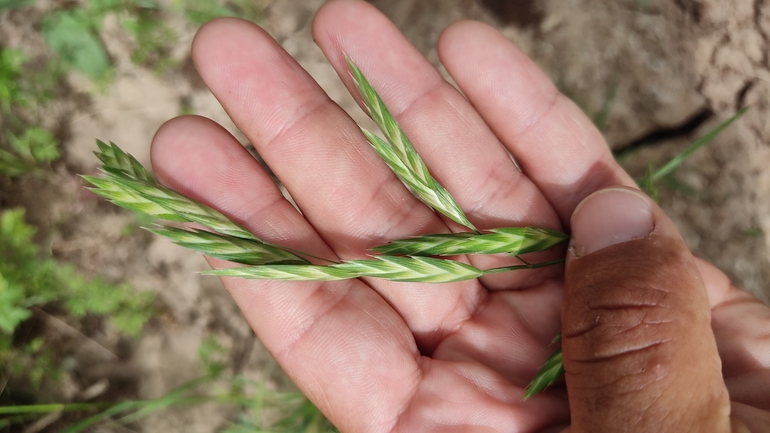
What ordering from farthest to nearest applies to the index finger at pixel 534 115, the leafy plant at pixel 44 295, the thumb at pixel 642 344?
the leafy plant at pixel 44 295 < the index finger at pixel 534 115 < the thumb at pixel 642 344

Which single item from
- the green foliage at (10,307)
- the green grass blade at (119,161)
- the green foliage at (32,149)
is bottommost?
the green foliage at (10,307)

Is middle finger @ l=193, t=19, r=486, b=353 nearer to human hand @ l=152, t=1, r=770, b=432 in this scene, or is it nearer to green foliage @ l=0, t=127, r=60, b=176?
human hand @ l=152, t=1, r=770, b=432

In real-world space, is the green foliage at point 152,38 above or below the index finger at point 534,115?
above

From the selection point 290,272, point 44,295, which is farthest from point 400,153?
point 44,295

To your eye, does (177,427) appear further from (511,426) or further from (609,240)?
(609,240)

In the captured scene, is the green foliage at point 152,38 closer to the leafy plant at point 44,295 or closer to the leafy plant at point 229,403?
the leafy plant at point 44,295

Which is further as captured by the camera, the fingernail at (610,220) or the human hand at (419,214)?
the human hand at (419,214)

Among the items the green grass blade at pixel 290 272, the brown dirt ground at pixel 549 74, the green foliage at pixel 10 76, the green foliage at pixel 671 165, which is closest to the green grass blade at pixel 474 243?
the green grass blade at pixel 290 272
